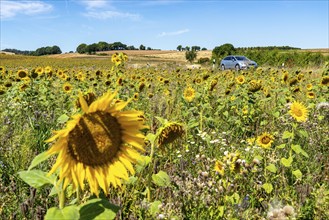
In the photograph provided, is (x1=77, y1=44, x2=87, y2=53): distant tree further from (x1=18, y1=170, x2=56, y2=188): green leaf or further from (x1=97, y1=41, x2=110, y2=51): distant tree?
(x1=18, y1=170, x2=56, y2=188): green leaf

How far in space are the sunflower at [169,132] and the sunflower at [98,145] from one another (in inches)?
15.2

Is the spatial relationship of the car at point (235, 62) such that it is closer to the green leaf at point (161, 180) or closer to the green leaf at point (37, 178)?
the green leaf at point (161, 180)

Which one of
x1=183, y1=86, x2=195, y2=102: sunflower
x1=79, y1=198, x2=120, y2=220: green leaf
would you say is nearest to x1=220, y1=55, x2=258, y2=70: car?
x1=183, y1=86, x2=195, y2=102: sunflower

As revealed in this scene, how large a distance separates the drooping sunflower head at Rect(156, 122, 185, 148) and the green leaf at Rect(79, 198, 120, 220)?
2.29 feet

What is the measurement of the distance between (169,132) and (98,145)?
0.61 metres

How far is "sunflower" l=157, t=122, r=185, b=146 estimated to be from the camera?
2.01m

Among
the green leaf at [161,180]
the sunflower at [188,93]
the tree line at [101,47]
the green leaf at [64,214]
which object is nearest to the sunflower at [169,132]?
the green leaf at [161,180]

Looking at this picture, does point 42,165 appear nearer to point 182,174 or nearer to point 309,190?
point 182,174

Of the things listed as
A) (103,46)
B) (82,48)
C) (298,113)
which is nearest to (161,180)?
(298,113)

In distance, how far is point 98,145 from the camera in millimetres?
1515

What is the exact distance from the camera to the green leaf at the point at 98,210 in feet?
4.27

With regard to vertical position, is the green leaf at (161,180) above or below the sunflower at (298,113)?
above

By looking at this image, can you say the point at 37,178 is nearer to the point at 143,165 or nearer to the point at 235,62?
the point at 143,165

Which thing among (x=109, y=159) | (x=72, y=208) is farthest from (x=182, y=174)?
(x=72, y=208)
